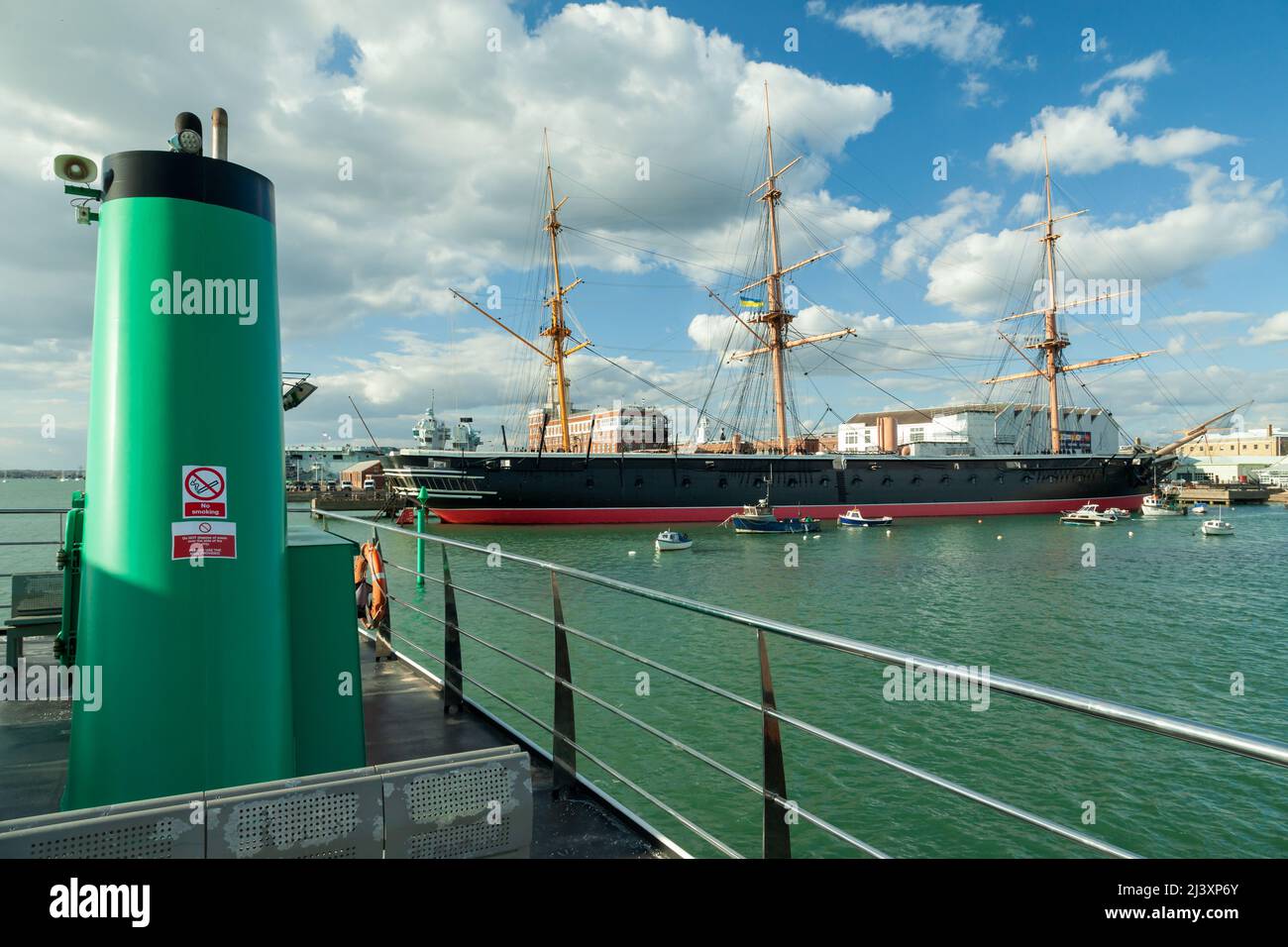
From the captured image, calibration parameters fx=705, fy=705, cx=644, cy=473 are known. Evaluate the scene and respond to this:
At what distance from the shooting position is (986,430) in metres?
91.1

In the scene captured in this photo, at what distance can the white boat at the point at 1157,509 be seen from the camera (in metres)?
65.6

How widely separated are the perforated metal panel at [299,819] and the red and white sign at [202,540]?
3.71 ft

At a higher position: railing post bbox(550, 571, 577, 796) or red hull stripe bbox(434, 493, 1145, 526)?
railing post bbox(550, 571, 577, 796)

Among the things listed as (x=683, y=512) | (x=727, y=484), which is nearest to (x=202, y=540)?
(x=683, y=512)

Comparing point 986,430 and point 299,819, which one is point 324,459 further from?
point 299,819

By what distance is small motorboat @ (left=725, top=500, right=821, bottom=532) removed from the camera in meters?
42.9

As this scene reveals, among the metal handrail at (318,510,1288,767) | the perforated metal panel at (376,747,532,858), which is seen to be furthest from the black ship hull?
the perforated metal panel at (376,747,532,858)

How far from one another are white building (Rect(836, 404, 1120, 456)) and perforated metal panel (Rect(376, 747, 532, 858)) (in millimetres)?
85915

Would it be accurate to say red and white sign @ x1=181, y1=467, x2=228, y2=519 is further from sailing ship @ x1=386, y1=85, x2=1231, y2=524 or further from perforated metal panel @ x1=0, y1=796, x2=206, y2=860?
sailing ship @ x1=386, y1=85, x2=1231, y2=524

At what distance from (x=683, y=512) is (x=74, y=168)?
46.7 m

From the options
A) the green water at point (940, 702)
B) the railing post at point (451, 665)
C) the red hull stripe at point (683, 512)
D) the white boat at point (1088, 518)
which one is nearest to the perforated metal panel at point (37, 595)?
the green water at point (940, 702)

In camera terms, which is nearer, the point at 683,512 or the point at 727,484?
the point at 683,512
